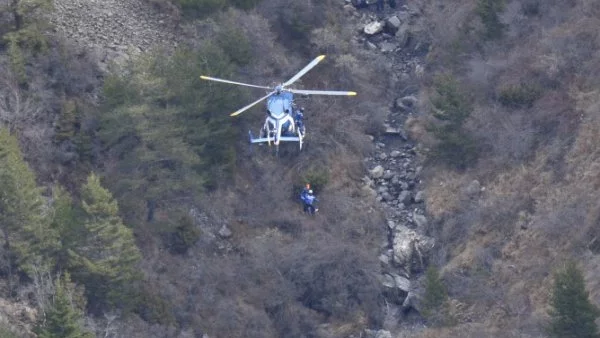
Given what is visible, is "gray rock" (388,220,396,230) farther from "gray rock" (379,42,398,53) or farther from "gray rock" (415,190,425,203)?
"gray rock" (379,42,398,53)

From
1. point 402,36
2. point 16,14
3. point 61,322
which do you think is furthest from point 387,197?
point 61,322

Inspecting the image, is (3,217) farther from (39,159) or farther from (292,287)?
(292,287)

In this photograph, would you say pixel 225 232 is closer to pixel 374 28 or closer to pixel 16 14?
pixel 16 14

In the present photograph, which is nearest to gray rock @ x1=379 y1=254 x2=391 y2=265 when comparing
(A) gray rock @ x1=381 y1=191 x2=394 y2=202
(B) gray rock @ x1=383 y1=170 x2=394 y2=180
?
(A) gray rock @ x1=381 y1=191 x2=394 y2=202

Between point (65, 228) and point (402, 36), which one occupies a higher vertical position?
point (65, 228)

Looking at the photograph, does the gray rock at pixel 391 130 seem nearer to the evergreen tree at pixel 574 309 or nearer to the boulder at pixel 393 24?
the boulder at pixel 393 24

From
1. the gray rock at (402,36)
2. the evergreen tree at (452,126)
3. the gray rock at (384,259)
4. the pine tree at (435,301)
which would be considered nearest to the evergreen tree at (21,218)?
the pine tree at (435,301)
